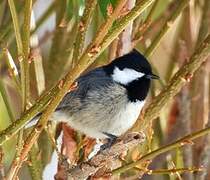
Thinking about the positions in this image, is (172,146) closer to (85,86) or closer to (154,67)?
(85,86)

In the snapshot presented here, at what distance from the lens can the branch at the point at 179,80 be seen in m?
1.99

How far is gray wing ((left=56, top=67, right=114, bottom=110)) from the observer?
7.32 ft

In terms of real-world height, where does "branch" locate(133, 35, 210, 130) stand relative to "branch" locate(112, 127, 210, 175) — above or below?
above

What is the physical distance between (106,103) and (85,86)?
98 mm

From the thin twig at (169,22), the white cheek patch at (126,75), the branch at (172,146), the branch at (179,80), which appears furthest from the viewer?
the white cheek patch at (126,75)

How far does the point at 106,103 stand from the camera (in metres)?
2.21

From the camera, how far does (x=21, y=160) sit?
1652mm

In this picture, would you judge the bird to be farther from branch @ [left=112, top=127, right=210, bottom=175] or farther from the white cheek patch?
branch @ [left=112, top=127, right=210, bottom=175]

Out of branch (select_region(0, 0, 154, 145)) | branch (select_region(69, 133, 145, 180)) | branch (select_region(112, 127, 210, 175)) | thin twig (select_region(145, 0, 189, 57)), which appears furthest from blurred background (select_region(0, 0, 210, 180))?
branch (select_region(0, 0, 154, 145))

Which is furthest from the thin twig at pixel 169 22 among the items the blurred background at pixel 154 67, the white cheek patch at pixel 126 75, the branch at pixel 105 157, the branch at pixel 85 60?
the branch at pixel 85 60

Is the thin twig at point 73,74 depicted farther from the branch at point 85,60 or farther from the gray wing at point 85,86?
the gray wing at point 85,86

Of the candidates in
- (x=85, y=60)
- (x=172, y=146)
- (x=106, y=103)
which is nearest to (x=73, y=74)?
(x=85, y=60)

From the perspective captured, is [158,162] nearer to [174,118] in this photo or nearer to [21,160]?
[174,118]

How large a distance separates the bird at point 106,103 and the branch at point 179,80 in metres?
0.11
